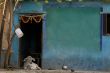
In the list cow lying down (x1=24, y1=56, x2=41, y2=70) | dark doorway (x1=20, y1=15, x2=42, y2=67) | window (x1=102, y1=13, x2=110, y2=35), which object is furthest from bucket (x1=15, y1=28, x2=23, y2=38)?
window (x1=102, y1=13, x2=110, y2=35)

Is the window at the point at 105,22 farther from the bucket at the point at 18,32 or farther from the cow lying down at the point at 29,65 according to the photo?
the bucket at the point at 18,32

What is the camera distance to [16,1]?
1942cm

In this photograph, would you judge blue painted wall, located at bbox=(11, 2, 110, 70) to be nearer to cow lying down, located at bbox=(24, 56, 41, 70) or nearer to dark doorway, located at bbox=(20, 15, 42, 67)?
cow lying down, located at bbox=(24, 56, 41, 70)

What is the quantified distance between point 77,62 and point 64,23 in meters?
1.80

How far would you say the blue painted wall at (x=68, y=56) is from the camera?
1956cm

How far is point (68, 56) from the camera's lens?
19750 millimetres

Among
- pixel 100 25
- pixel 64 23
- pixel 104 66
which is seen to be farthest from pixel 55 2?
pixel 104 66

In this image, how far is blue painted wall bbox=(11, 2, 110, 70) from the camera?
19562mm

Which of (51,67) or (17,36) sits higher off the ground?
(17,36)

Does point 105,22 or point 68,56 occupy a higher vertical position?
point 105,22

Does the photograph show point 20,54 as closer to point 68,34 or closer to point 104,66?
point 68,34

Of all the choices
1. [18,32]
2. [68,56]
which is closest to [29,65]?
[18,32]

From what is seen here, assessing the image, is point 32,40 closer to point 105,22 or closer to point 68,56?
point 68,56

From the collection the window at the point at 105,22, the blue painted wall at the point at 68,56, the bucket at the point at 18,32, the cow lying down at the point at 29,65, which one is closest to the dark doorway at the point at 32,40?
the blue painted wall at the point at 68,56
